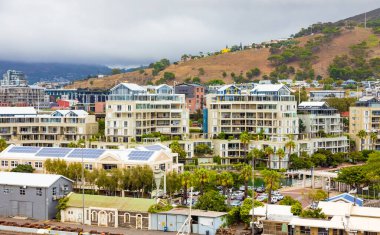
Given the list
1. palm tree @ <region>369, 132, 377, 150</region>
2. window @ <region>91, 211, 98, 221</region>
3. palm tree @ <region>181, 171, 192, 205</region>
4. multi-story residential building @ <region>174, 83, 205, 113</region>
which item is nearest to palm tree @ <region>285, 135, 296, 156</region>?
palm tree @ <region>369, 132, 377, 150</region>

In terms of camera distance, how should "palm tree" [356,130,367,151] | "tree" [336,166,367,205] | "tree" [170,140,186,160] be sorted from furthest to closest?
"palm tree" [356,130,367,151] → "tree" [170,140,186,160] → "tree" [336,166,367,205]

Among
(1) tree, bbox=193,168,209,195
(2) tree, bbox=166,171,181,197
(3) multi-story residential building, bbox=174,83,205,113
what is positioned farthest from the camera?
(3) multi-story residential building, bbox=174,83,205,113

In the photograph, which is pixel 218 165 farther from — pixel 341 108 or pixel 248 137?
pixel 341 108

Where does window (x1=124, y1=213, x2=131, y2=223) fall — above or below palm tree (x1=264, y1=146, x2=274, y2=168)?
below

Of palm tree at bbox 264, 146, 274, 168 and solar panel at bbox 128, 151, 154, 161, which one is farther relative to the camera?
palm tree at bbox 264, 146, 274, 168

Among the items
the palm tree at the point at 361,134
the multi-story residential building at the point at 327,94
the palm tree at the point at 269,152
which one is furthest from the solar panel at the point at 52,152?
the multi-story residential building at the point at 327,94

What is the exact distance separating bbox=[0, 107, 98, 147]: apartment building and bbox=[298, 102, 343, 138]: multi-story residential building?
32294 mm

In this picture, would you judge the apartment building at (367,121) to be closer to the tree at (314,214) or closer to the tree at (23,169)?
the tree at (23,169)

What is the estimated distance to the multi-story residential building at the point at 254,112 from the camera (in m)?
96.2

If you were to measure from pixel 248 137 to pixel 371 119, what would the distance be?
23.8 m

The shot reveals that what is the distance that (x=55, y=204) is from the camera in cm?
5606

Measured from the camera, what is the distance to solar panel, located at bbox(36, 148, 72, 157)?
69812 millimetres

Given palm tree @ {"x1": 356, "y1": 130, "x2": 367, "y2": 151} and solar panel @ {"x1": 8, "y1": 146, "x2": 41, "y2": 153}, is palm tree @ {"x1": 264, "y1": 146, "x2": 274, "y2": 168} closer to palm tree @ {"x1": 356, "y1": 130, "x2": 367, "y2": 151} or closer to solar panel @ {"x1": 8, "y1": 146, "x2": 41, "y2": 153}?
palm tree @ {"x1": 356, "y1": 130, "x2": 367, "y2": 151}

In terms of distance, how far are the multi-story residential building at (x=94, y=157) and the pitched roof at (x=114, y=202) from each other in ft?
34.1
